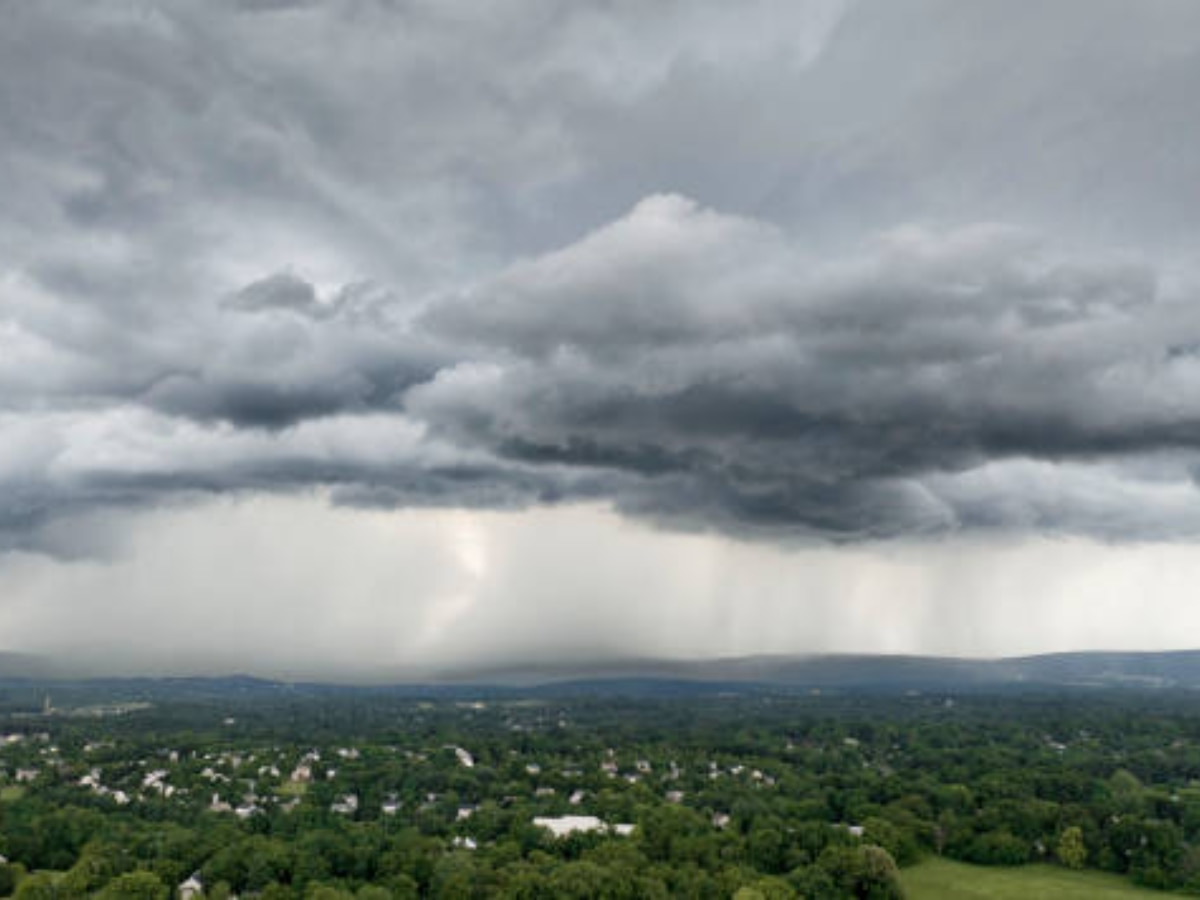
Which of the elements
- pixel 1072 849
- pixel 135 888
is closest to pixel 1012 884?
pixel 1072 849

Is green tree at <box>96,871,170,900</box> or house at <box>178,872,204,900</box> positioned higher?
green tree at <box>96,871,170,900</box>

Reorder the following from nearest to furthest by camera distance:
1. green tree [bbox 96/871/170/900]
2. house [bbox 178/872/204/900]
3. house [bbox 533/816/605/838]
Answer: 1. green tree [bbox 96/871/170/900]
2. house [bbox 178/872/204/900]
3. house [bbox 533/816/605/838]

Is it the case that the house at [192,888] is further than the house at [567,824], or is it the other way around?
the house at [567,824]

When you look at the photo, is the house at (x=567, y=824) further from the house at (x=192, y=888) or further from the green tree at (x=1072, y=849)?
the green tree at (x=1072, y=849)

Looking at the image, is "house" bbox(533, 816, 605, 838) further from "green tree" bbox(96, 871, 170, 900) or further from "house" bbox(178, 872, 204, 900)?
"green tree" bbox(96, 871, 170, 900)

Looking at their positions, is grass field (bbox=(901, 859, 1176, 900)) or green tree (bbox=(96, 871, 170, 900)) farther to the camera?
grass field (bbox=(901, 859, 1176, 900))

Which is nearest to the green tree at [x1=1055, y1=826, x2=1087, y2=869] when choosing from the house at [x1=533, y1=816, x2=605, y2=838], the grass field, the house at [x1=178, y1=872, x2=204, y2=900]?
the grass field

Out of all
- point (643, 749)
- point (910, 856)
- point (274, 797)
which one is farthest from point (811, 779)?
point (274, 797)

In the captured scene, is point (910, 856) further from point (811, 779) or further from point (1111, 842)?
point (811, 779)

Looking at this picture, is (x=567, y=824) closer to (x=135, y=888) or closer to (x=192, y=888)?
(x=192, y=888)

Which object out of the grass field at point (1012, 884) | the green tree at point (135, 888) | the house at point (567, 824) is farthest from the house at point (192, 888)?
the grass field at point (1012, 884)
